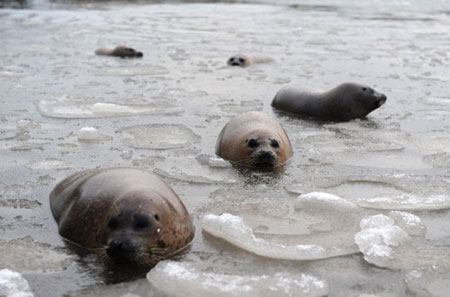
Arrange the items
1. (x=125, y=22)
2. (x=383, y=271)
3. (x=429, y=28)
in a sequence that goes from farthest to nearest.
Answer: (x=125, y=22) → (x=429, y=28) → (x=383, y=271)

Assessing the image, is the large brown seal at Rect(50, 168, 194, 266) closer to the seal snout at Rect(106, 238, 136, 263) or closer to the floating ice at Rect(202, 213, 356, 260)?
the seal snout at Rect(106, 238, 136, 263)

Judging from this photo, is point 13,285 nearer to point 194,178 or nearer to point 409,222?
point 194,178

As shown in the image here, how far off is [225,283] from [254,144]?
236 centimetres

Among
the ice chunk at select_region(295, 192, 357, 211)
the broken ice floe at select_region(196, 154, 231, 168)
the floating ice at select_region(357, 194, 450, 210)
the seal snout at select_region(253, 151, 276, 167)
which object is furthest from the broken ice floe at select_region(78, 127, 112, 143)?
the floating ice at select_region(357, 194, 450, 210)

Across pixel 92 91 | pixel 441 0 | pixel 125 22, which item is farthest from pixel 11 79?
pixel 441 0

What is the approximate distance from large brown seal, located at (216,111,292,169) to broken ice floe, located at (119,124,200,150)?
0.35m

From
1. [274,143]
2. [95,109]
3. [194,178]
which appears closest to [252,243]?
[194,178]

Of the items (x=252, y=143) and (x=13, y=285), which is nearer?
(x=13, y=285)

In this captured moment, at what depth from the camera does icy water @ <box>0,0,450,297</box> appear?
141 inches

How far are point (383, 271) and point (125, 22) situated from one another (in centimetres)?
1440

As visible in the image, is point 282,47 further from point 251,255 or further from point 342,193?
point 251,255

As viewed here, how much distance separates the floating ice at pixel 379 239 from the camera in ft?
12.4

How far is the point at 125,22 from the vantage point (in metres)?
17.2

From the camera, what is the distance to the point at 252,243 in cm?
394
